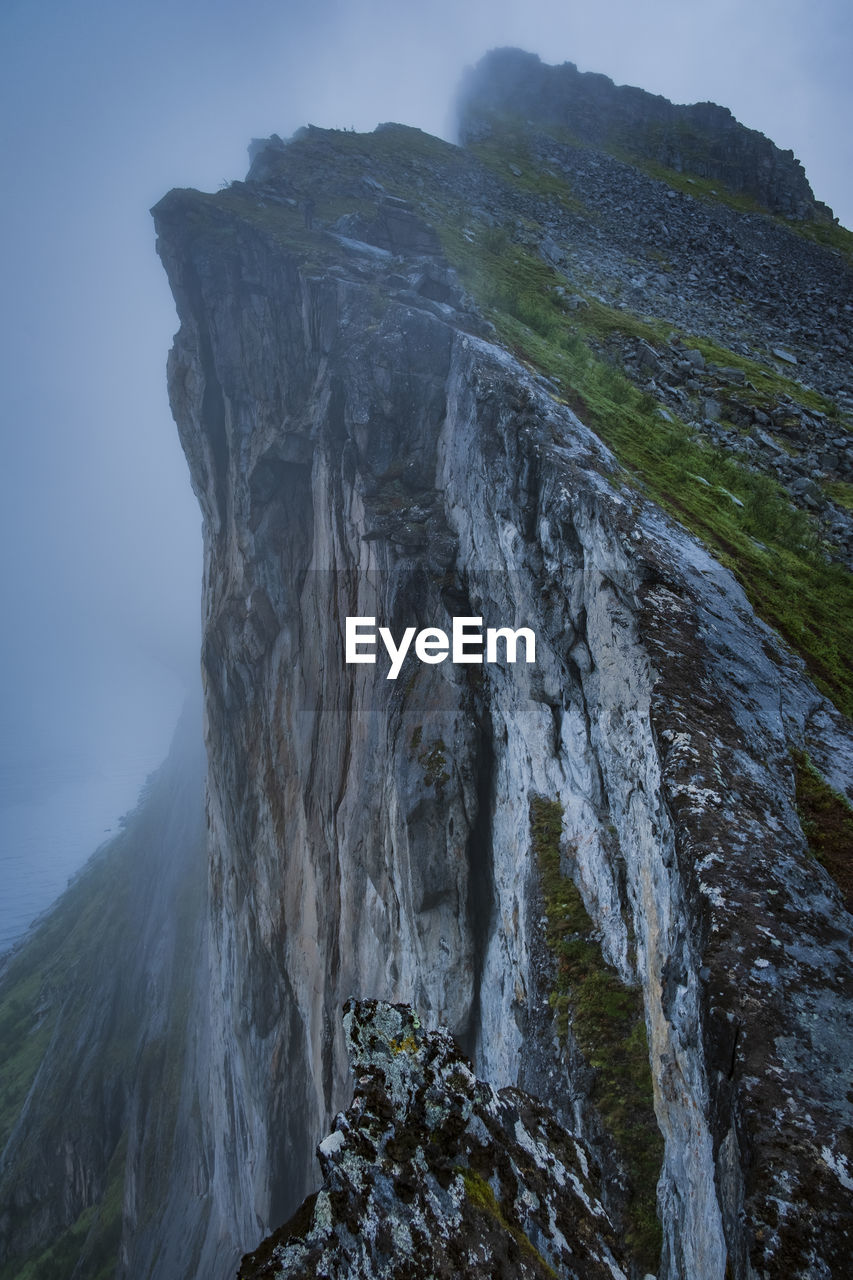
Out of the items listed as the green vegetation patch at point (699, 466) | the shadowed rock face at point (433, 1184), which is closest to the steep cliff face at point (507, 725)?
the green vegetation patch at point (699, 466)

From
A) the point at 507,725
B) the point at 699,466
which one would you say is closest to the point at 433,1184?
the point at 507,725

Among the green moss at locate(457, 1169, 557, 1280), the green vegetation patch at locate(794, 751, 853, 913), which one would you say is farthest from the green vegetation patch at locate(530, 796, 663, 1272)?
the green moss at locate(457, 1169, 557, 1280)

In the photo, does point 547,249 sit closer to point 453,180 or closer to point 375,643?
point 453,180

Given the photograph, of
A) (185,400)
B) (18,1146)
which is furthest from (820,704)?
(18,1146)

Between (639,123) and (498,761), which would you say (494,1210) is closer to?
(498,761)

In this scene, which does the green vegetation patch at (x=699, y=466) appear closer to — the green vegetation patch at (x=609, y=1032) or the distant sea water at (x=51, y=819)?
the green vegetation patch at (x=609, y=1032)

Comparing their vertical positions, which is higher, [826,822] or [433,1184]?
[826,822]
